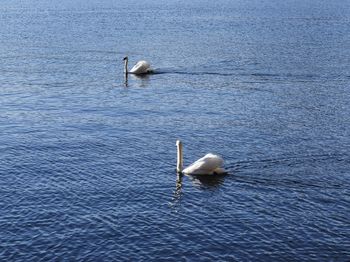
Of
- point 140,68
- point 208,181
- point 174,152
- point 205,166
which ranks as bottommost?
point 208,181

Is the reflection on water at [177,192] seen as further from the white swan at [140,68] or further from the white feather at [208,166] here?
the white swan at [140,68]

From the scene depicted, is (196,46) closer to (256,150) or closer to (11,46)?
(11,46)

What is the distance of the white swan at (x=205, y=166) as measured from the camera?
4206 cm

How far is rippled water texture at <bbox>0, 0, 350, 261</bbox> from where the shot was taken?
33375mm

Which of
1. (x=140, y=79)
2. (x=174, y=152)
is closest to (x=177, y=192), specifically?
(x=174, y=152)

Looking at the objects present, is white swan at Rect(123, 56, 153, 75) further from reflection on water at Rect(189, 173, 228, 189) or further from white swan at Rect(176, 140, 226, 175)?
reflection on water at Rect(189, 173, 228, 189)

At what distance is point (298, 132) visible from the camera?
5241 cm

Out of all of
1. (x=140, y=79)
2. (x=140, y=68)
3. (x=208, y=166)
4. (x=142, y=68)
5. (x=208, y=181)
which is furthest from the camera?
(x=142, y=68)

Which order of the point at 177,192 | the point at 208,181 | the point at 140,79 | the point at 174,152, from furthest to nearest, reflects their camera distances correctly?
the point at 140,79
the point at 174,152
the point at 208,181
the point at 177,192

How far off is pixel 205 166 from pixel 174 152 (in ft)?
21.0

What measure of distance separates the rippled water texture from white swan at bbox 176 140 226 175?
0.59 meters

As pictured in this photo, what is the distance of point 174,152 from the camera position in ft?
158

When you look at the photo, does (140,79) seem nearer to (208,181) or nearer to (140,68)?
(140,68)

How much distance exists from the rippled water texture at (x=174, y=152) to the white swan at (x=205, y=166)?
23.3 inches
